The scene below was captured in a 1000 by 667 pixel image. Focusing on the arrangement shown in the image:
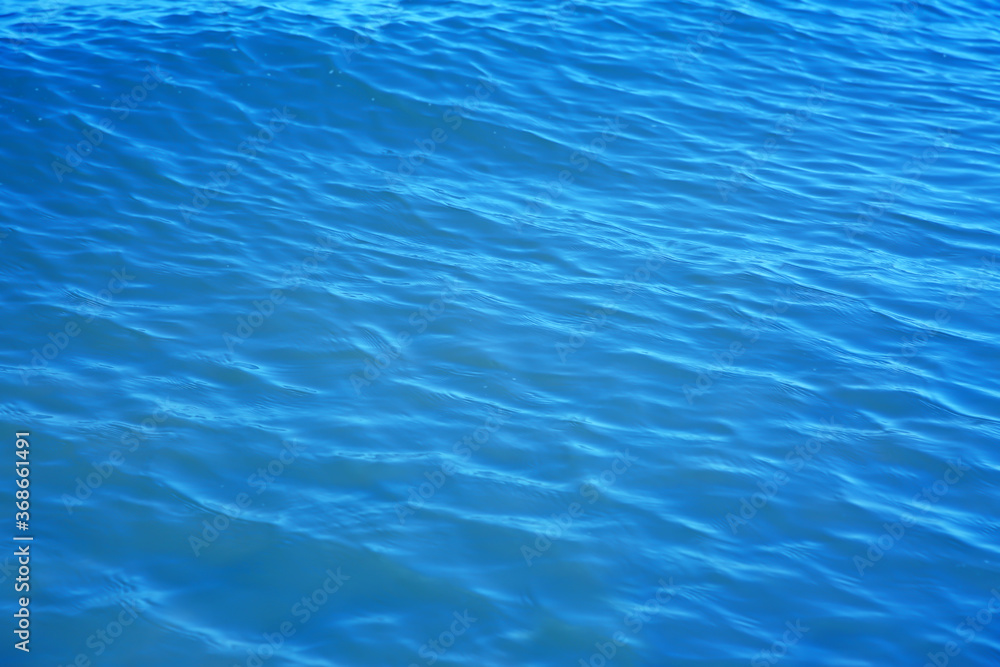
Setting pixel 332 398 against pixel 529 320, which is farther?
pixel 529 320

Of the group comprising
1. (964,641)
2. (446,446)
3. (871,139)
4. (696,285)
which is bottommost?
(964,641)

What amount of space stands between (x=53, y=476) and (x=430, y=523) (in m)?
2.21

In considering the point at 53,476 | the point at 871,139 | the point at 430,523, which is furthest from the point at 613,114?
the point at 53,476

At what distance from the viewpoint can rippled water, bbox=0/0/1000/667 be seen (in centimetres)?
490

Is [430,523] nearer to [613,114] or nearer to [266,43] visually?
[613,114]

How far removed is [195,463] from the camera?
5.54m

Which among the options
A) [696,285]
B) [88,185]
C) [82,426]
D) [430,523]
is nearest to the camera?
[430,523]

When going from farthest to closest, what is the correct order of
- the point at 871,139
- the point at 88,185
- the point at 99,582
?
the point at 871,139 < the point at 88,185 < the point at 99,582

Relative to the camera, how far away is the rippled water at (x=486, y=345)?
4.90 metres

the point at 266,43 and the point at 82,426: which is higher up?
the point at 266,43

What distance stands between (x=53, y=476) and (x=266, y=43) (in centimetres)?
655

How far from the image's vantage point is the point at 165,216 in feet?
25.5

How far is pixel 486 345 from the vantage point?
21.9 ft

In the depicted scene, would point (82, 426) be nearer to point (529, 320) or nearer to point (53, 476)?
point (53, 476)
